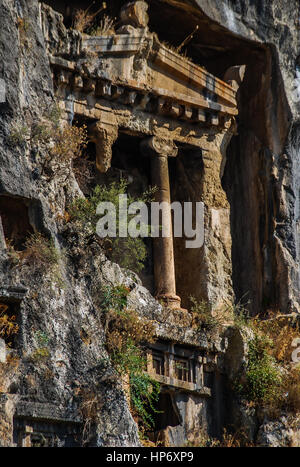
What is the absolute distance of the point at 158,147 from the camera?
21.0 meters

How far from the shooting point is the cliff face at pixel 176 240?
15.8 m

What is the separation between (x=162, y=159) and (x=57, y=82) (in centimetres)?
265

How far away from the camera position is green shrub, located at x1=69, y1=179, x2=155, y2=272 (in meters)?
18.0

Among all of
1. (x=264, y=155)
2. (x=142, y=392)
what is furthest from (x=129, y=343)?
(x=264, y=155)

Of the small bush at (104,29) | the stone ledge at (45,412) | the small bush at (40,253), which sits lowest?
the stone ledge at (45,412)

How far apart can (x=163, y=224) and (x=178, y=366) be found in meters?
3.05

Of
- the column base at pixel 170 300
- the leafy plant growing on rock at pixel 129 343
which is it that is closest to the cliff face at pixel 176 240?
the leafy plant growing on rock at pixel 129 343

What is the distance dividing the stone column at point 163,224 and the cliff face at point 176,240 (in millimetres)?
277

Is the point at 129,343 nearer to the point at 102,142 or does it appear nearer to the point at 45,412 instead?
the point at 45,412

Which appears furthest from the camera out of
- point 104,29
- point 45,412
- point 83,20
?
point 104,29

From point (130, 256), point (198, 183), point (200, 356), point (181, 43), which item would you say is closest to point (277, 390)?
point (200, 356)

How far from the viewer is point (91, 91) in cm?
1989

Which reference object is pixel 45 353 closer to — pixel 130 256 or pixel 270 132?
pixel 130 256

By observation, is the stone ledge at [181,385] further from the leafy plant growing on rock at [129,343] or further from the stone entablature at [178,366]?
the leafy plant growing on rock at [129,343]
